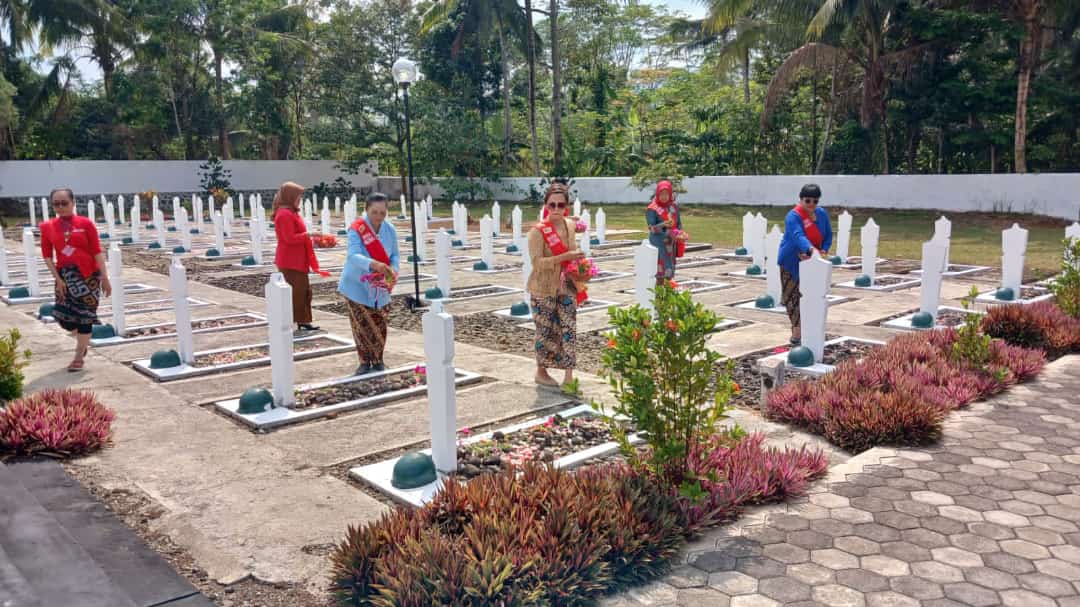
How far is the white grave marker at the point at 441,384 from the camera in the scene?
14.9 feet

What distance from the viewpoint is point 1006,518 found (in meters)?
3.91

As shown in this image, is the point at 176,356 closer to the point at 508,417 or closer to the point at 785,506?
the point at 508,417

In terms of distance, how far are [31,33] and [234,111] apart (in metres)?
7.48

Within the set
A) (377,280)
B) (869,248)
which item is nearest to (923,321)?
(869,248)

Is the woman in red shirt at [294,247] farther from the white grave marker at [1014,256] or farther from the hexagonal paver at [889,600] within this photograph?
the white grave marker at [1014,256]

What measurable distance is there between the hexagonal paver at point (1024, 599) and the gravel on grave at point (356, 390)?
411 cm

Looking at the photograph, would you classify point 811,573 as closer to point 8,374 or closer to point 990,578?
point 990,578

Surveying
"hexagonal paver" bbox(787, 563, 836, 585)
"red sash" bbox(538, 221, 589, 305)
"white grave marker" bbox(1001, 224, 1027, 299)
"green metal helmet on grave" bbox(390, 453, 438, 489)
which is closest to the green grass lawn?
"white grave marker" bbox(1001, 224, 1027, 299)

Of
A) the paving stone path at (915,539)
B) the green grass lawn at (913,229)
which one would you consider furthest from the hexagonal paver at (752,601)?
the green grass lawn at (913,229)

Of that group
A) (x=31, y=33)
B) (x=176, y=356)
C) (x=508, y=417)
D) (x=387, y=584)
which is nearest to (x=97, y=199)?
(x=31, y=33)

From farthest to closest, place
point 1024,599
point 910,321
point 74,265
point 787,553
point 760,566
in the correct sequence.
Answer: point 910,321 → point 74,265 → point 787,553 → point 760,566 → point 1024,599

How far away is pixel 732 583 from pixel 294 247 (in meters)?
6.85

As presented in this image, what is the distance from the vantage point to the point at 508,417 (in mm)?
5949

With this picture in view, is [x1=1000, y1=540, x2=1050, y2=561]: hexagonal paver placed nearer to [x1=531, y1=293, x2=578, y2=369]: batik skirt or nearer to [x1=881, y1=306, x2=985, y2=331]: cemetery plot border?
[x1=531, y1=293, x2=578, y2=369]: batik skirt
